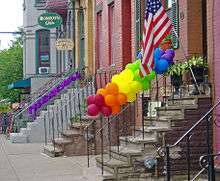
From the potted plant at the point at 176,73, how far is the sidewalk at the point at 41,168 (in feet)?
7.55

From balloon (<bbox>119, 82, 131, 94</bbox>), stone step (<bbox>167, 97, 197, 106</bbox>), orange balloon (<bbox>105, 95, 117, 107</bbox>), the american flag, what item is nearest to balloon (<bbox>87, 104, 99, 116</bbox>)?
orange balloon (<bbox>105, 95, 117, 107</bbox>)

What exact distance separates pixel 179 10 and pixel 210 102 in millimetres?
2250

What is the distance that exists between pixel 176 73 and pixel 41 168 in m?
4.22

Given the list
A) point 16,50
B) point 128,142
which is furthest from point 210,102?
point 16,50

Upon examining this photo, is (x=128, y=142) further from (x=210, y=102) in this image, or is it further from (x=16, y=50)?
(x=16, y=50)

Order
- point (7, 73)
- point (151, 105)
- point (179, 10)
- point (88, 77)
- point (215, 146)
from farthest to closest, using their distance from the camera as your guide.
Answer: point (7, 73) → point (88, 77) → point (151, 105) → point (179, 10) → point (215, 146)

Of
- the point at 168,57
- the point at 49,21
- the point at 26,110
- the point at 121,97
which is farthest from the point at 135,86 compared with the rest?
the point at 49,21

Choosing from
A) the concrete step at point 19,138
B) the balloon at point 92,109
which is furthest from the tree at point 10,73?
the balloon at point 92,109

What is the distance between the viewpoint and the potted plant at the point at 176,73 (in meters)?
11.0

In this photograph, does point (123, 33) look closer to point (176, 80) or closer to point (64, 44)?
point (176, 80)

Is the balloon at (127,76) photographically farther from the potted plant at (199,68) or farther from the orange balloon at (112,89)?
the potted plant at (199,68)

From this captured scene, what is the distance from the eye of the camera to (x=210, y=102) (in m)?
10.4

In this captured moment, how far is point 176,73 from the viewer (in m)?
11.3

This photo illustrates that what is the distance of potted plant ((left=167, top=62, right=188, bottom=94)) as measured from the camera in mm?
11047
